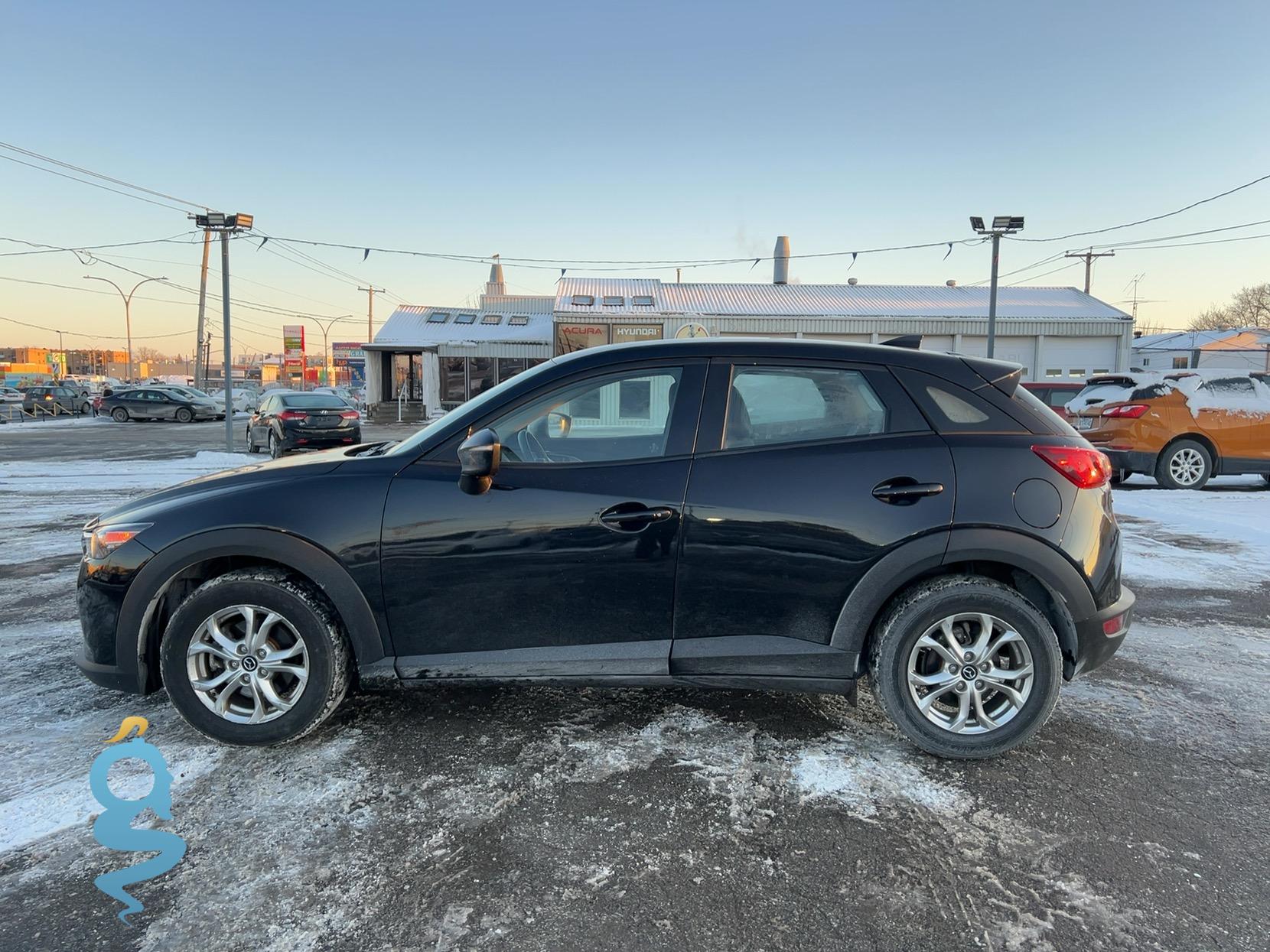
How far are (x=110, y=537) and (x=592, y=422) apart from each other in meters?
2.02

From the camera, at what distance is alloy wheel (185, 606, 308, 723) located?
2928mm

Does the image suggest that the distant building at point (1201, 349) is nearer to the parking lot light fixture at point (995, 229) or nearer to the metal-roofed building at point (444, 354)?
the parking lot light fixture at point (995, 229)

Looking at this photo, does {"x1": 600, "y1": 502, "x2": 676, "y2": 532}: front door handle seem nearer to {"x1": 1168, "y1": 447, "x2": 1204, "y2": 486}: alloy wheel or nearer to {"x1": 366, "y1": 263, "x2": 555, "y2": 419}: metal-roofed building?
{"x1": 1168, "y1": 447, "x2": 1204, "y2": 486}: alloy wheel

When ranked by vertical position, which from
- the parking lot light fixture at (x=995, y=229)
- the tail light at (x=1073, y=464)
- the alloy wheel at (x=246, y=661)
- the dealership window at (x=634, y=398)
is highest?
the parking lot light fixture at (x=995, y=229)

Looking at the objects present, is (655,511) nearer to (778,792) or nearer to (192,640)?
(778,792)

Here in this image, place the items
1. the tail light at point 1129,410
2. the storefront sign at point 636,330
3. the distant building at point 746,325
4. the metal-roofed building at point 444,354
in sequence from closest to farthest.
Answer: the tail light at point 1129,410 < the storefront sign at point 636,330 < the distant building at point 746,325 < the metal-roofed building at point 444,354

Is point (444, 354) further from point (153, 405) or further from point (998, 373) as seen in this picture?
point (998, 373)

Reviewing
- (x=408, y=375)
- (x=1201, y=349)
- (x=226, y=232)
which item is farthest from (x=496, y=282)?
(x=1201, y=349)

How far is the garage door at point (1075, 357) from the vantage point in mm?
25859

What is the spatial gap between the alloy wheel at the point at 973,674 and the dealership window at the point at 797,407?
86cm

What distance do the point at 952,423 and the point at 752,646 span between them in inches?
47.9

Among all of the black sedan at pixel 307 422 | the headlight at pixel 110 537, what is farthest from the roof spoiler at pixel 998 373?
the black sedan at pixel 307 422

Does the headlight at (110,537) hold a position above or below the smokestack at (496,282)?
below

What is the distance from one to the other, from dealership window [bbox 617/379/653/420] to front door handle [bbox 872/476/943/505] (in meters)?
0.99
